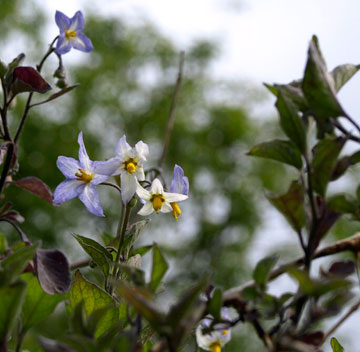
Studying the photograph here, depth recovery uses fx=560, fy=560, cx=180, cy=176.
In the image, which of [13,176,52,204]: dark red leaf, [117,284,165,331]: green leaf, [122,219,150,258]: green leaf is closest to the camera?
[117,284,165,331]: green leaf

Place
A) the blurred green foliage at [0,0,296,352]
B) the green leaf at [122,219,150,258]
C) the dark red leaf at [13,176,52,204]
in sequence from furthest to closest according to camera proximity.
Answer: the blurred green foliage at [0,0,296,352]
the dark red leaf at [13,176,52,204]
the green leaf at [122,219,150,258]

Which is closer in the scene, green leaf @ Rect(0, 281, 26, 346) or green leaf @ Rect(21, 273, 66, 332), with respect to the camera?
green leaf @ Rect(0, 281, 26, 346)

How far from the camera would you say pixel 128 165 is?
1.10 feet

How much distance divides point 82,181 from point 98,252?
76mm

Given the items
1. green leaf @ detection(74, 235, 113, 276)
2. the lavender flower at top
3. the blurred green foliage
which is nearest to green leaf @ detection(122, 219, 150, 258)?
green leaf @ detection(74, 235, 113, 276)

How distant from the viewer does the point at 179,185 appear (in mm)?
369

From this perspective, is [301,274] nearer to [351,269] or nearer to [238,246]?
[351,269]

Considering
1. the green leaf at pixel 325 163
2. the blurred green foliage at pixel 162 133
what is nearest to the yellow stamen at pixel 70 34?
the green leaf at pixel 325 163

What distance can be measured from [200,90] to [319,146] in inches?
338

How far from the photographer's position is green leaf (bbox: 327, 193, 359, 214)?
24cm

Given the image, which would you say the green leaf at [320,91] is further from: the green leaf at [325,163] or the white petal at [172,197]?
the white petal at [172,197]

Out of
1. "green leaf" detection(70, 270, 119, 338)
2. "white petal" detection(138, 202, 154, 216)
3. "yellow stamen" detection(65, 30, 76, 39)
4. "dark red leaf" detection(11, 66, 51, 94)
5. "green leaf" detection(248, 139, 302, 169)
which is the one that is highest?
"yellow stamen" detection(65, 30, 76, 39)

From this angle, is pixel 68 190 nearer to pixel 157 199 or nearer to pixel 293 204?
pixel 157 199

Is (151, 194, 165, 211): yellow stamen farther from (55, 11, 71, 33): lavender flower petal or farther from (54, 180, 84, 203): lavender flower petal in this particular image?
(55, 11, 71, 33): lavender flower petal
